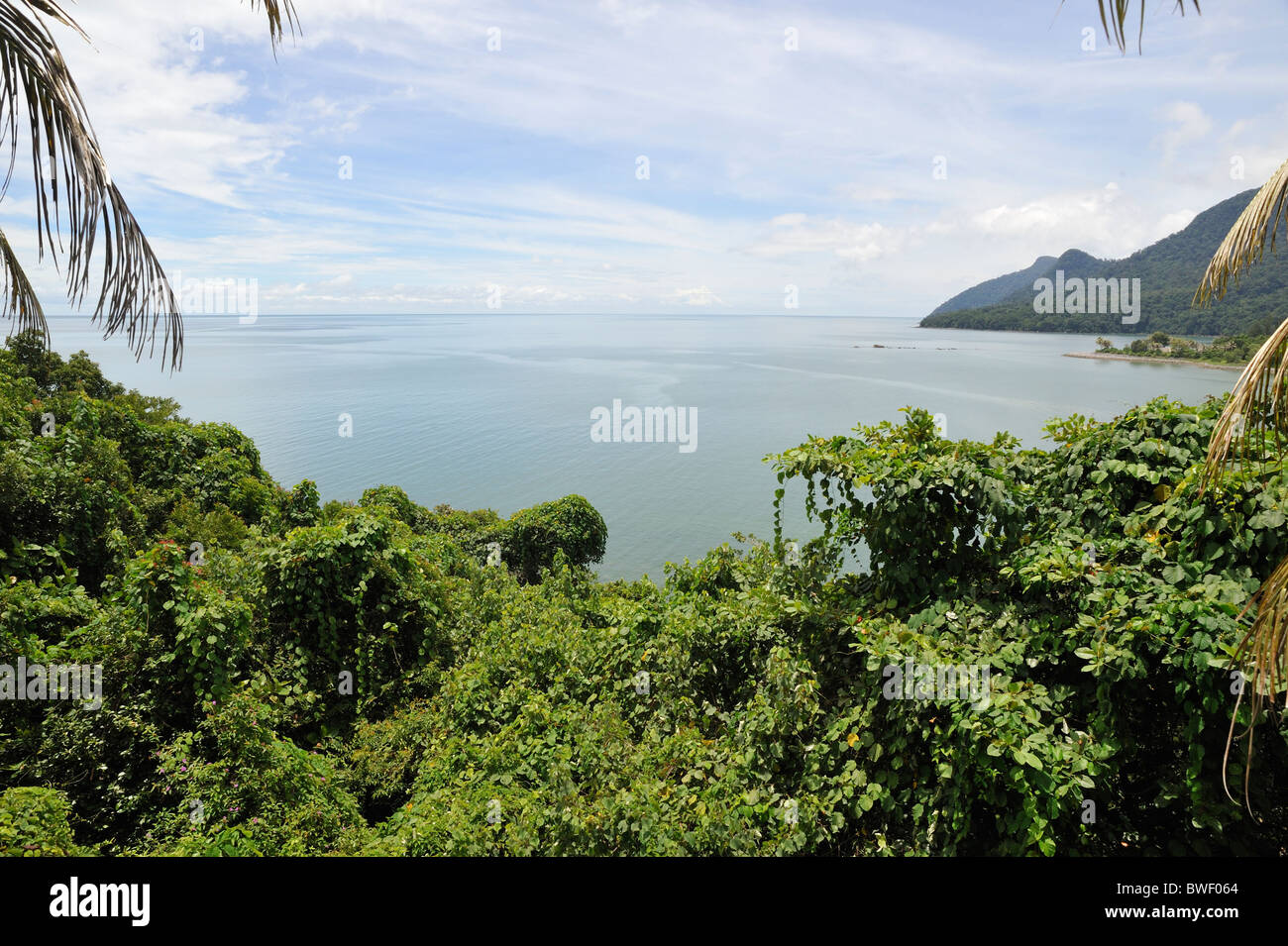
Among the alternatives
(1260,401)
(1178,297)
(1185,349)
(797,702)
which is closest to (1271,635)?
(1260,401)

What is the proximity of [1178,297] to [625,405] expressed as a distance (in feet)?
187

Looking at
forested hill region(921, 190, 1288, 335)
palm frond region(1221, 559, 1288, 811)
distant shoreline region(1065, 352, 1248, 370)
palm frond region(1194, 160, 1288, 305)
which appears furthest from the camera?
distant shoreline region(1065, 352, 1248, 370)

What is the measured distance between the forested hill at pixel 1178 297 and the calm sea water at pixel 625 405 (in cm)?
489

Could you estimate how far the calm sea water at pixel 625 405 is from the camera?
39.0 meters

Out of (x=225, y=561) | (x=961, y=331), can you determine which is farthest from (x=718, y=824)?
(x=961, y=331)

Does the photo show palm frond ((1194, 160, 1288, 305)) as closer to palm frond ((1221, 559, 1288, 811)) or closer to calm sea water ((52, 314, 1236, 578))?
palm frond ((1221, 559, 1288, 811))

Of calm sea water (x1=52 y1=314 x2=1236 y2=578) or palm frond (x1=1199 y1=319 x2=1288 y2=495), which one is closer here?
palm frond (x1=1199 y1=319 x2=1288 y2=495)

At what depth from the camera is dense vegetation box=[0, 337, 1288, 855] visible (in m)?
3.79

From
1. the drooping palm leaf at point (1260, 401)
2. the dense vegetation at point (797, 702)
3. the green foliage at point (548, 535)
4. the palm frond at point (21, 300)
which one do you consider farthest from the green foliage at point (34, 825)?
the green foliage at point (548, 535)

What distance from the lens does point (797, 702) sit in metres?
4.93

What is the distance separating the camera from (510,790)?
16.9ft

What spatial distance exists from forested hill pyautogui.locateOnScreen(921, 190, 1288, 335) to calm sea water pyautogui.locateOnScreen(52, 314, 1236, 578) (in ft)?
16.0

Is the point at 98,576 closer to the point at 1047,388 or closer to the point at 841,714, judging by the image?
the point at 841,714

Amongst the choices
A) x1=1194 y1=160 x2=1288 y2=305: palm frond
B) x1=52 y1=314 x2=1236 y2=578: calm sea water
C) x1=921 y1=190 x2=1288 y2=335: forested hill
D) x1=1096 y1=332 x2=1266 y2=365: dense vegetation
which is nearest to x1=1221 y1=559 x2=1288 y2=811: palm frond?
x1=1194 y1=160 x2=1288 y2=305: palm frond
